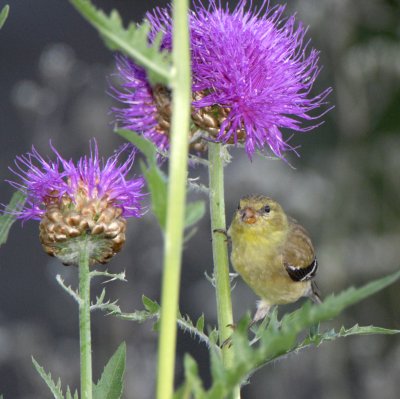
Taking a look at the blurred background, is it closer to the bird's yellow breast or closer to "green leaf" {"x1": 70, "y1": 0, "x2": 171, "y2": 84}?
the bird's yellow breast

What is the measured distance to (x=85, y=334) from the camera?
54.5 inches

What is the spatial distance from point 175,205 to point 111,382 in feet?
1.89

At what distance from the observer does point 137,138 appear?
38.8 inches

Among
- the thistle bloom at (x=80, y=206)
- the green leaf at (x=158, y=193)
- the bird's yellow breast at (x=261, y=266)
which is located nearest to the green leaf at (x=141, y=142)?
the green leaf at (x=158, y=193)

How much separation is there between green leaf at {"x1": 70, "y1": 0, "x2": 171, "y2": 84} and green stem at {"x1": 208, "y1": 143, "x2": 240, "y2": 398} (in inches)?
26.7

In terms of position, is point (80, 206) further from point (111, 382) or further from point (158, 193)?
point (158, 193)

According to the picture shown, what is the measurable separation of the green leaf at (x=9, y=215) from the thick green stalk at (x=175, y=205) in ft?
1.69

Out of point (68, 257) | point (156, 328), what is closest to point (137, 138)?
point (156, 328)

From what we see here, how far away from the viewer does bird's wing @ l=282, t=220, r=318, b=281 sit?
2.22 metres

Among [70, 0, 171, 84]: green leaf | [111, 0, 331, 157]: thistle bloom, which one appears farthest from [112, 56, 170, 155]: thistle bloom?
[70, 0, 171, 84]: green leaf

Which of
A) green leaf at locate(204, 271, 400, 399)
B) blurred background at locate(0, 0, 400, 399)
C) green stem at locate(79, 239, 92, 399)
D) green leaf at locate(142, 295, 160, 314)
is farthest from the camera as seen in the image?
blurred background at locate(0, 0, 400, 399)

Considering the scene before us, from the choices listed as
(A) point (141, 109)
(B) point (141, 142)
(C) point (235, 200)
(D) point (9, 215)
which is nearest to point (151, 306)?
(D) point (9, 215)

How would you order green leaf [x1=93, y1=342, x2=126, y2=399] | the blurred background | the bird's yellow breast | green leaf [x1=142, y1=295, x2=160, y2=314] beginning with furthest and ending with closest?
the blurred background < the bird's yellow breast < green leaf [x1=142, y1=295, x2=160, y2=314] < green leaf [x1=93, y1=342, x2=126, y2=399]

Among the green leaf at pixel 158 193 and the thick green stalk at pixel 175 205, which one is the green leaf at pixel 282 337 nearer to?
the thick green stalk at pixel 175 205
